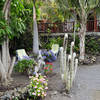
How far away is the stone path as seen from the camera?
4480 mm

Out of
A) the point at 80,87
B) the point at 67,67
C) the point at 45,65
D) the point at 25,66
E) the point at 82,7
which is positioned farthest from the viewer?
the point at 82,7

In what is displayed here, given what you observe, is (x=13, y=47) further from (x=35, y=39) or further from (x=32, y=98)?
(x=32, y=98)

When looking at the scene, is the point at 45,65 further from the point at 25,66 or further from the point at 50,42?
the point at 50,42

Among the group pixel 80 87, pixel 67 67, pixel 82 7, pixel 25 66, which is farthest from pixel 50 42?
pixel 67 67

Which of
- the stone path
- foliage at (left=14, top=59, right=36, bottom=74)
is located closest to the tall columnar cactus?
the stone path

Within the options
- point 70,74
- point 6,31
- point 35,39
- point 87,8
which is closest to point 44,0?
point 35,39

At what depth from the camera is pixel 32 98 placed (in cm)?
437

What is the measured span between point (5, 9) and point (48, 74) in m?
3.16

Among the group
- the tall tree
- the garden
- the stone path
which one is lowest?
the stone path

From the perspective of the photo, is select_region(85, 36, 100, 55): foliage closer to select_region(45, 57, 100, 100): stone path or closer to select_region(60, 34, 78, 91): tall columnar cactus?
select_region(45, 57, 100, 100): stone path

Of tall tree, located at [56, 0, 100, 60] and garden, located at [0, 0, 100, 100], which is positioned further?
tall tree, located at [56, 0, 100, 60]

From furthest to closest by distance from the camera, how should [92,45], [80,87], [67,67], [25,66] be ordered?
1. [92,45]
2. [25,66]
3. [80,87]
4. [67,67]

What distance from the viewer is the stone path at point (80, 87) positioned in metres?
4.48

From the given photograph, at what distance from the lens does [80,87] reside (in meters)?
5.13
